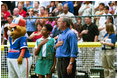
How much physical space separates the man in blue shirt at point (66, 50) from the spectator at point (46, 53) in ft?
2.38

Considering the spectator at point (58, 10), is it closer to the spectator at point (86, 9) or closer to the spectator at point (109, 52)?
the spectator at point (86, 9)

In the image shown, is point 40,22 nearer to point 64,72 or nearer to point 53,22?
point 53,22

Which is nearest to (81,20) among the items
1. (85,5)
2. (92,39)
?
(92,39)

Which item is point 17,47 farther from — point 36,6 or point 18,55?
point 36,6

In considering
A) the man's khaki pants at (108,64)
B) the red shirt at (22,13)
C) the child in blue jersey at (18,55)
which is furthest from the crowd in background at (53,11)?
the child in blue jersey at (18,55)

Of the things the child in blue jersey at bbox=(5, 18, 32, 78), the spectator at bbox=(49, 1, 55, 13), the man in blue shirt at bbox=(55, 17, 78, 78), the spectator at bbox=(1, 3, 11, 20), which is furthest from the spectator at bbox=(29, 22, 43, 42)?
the man in blue shirt at bbox=(55, 17, 78, 78)

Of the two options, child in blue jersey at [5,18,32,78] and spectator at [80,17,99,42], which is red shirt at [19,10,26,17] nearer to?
spectator at [80,17,99,42]

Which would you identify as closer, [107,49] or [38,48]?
[38,48]

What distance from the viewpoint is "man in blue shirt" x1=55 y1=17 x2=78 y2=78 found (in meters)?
7.92

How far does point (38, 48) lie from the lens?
891 cm

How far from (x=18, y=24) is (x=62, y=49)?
1.27m

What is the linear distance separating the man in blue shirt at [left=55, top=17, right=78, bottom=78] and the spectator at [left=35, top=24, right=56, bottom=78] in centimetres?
73

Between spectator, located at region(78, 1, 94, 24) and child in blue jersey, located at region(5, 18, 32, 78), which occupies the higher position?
spectator, located at region(78, 1, 94, 24)

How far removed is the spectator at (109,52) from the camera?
33.8ft
